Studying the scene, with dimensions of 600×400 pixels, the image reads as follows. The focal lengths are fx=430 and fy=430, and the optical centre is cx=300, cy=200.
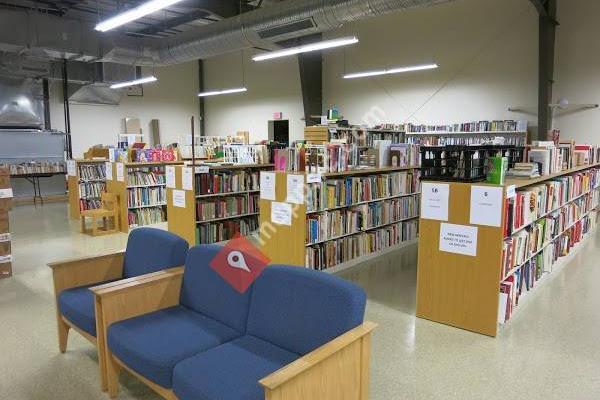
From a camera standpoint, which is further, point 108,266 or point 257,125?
point 257,125

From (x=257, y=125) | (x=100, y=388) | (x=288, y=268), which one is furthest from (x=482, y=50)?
(x=100, y=388)

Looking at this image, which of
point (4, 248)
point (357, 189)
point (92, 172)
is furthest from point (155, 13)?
point (357, 189)

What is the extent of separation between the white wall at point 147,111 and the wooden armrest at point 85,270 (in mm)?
10950

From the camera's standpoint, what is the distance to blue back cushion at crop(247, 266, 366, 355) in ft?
6.64

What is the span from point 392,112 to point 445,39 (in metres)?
2.16

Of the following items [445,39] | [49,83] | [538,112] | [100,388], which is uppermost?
[445,39]

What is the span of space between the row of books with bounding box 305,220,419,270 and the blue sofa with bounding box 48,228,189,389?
2.00m

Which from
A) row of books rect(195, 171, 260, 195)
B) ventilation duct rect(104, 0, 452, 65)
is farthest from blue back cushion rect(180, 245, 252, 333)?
ventilation duct rect(104, 0, 452, 65)

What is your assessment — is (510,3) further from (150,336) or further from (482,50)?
(150,336)

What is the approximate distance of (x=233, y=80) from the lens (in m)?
14.8

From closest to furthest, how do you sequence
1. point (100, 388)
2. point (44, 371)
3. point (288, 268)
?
1. point (288, 268)
2. point (100, 388)
3. point (44, 371)

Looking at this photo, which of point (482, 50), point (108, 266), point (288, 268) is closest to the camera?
point (288, 268)

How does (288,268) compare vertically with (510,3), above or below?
below

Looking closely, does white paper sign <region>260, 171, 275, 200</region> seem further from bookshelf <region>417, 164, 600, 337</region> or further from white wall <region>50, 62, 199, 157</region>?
white wall <region>50, 62, 199, 157</region>
